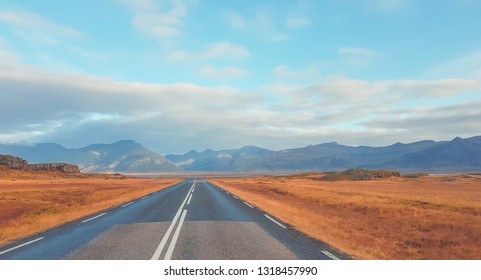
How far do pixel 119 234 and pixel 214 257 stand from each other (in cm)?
561

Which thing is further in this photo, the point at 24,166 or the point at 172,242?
the point at 24,166

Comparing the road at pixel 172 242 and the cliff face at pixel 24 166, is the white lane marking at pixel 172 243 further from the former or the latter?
the cliff face at pixel 24 166

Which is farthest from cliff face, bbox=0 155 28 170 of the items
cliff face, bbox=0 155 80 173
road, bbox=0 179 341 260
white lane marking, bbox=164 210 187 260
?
white lane marking, bbox=164 210 187 260

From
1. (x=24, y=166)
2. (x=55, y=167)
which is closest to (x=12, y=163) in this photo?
(x=24, y=166)

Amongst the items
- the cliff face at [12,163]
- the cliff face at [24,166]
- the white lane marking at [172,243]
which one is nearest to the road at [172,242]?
the white lane marking at [172,243]

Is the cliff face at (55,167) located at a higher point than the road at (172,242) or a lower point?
higher

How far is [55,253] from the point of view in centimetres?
1117

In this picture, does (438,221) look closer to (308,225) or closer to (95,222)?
(308,225)

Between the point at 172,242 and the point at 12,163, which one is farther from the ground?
the point at 12,163

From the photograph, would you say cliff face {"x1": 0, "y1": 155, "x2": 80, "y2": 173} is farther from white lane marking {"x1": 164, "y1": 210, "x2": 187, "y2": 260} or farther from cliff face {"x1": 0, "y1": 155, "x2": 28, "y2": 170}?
white lane marking {"x1": 164, "y1": 210, "x2": 187, "y2": 260}

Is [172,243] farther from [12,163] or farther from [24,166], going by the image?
[24,166]

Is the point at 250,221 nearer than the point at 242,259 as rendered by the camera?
No

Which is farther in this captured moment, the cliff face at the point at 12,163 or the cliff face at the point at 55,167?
the cliff face at the point at 55,167
